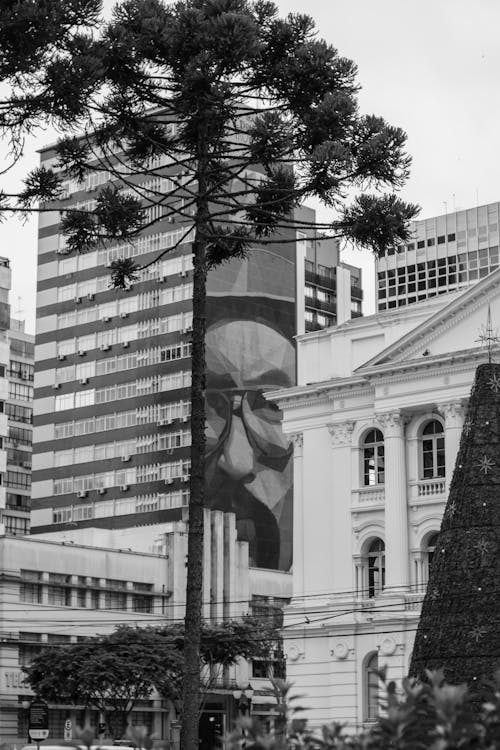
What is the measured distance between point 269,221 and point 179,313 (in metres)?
70.7

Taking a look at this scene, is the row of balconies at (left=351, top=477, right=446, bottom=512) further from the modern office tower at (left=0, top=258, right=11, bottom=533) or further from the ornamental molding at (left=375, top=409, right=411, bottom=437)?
the modern office tower at (left=0, top=258, right=11, bottom=533)

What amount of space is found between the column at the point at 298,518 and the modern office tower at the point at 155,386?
103 feet

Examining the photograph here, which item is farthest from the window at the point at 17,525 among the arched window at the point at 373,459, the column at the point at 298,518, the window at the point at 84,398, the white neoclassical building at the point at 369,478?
the arched window at the point at 373,459

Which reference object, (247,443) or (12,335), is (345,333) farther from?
(12,335)

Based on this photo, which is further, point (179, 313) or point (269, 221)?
point (179, 313)

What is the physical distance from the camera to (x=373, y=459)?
61469mm

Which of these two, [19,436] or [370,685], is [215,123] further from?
[19,436]

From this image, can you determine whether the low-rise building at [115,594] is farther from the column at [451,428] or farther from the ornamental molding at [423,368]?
the column at [451,428]

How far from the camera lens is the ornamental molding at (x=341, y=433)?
202ft

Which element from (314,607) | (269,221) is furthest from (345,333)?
(269,221)

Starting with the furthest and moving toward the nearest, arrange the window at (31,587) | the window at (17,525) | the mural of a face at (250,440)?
the window at (17,525), the mural of a face at (250,440), the window at (31,587)

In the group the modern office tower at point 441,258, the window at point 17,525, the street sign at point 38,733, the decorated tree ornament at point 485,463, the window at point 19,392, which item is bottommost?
the street sign at point 38,733

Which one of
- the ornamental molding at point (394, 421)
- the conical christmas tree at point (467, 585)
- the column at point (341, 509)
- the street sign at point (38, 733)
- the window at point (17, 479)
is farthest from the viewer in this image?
the window at point (17, 479)

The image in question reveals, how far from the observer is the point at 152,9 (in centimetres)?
2508
